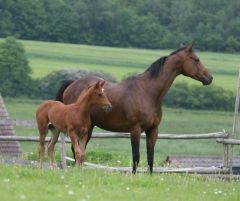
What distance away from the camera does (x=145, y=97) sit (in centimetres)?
1412

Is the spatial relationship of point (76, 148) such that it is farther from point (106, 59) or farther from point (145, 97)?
point (106, 59)

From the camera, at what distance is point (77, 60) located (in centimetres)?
7300

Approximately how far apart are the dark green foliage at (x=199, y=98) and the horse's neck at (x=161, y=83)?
4841 centimetres

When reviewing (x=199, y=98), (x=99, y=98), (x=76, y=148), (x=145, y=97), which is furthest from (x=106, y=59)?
(x=76, y=148)

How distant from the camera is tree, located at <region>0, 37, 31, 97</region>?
62281mm

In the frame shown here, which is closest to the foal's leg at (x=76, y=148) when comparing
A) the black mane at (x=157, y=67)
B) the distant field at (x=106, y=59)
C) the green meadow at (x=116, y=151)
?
the green meadow at (x=116, y=151)

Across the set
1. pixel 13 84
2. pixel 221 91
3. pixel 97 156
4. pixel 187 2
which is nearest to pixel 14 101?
pixel 13 84

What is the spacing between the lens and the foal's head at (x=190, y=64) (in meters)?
14.4

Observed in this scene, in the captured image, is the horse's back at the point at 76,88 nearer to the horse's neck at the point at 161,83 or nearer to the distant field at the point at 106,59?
the horse's neck at the point at 161,83

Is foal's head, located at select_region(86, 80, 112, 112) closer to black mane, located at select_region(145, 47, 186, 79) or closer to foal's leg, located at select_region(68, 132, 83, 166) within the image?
foal's leg, located at select_region(68, 132, 83, 166)

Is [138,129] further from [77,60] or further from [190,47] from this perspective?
[77,60]

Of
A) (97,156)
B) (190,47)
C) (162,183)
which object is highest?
(190,47)

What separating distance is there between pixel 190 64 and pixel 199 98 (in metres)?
49.8

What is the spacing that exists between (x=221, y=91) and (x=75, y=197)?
53.8 metres
